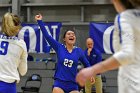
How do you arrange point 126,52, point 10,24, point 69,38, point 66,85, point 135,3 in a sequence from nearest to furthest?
point 126,52
point 135,3
point 10,24
point 66,85
point 69,38

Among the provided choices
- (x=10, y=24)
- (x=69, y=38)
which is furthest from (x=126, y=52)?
(x=69, y=38)

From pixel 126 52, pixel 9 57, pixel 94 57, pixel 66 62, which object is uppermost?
pixel 126 52

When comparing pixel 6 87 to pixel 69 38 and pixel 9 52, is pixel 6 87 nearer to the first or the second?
pixel 9 52

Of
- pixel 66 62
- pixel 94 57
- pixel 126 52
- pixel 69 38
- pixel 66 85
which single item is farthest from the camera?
pixel 94 57

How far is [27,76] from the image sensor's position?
984 centimetres

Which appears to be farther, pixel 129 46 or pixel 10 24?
pixel 10 24

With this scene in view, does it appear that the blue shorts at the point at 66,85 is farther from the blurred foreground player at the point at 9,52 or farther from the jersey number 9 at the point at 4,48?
the jersey number 9 at the point at 4,48

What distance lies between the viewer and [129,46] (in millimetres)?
1710

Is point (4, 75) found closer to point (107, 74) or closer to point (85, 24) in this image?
point (107, 74)

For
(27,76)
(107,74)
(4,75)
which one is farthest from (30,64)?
(4,75)

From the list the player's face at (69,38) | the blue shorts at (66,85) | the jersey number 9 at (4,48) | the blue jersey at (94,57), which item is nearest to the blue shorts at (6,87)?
the jersey number 9 at (4,48)

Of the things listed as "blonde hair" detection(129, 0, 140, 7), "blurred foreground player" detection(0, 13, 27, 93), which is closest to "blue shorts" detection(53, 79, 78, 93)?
"blurred foreground player" detection(0, 13, 27, 93)

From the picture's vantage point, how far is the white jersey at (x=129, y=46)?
5.68ft

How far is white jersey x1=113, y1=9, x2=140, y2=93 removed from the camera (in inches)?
68.2
